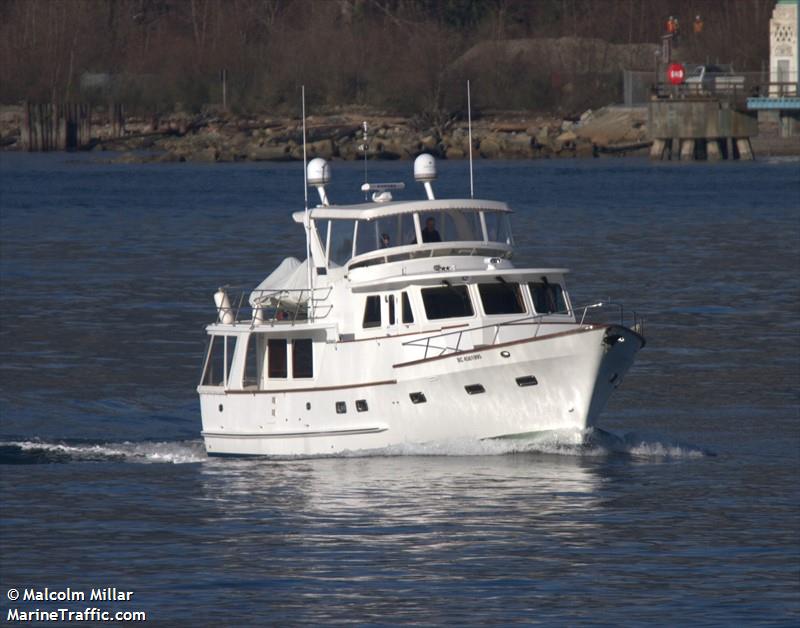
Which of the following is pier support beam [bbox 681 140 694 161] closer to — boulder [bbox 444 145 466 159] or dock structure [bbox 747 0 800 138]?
dock structure [bbox 747 0 800 138]

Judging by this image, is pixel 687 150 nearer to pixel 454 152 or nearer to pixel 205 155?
pixel 454 152

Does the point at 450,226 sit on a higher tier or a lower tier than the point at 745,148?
higher

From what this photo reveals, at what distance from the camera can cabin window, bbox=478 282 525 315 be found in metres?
32.6

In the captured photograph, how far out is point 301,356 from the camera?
3344cm

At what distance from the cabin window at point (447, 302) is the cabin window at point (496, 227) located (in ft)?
6.32

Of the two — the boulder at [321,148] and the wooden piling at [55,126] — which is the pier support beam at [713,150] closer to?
the boulder at [321,148]

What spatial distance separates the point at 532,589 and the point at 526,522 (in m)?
3.43

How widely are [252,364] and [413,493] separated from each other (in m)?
6.19

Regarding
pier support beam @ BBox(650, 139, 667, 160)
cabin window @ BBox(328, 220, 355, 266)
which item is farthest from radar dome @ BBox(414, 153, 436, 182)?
pier support beam @ BBox(650, 139, 667, 160)

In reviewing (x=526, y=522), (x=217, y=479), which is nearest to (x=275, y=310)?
(x=217, y=479)

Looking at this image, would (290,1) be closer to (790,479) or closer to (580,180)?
(580,180)

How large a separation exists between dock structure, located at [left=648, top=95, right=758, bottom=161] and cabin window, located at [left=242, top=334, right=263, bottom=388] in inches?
3619

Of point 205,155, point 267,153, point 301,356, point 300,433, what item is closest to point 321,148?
point 267,153

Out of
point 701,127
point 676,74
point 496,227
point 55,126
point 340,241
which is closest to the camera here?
point 340,241
